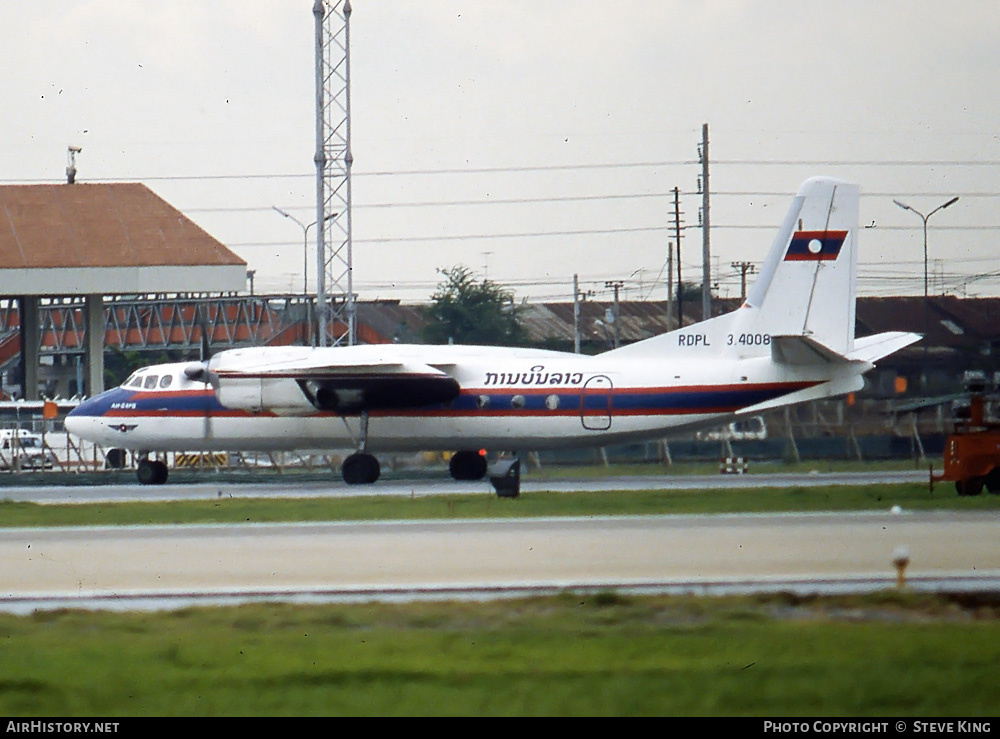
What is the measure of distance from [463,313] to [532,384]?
63.2 ft

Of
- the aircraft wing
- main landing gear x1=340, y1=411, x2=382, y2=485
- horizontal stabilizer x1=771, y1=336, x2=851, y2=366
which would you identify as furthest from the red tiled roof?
horizontal stabilizer x1=771, y1=336, x2=851, y2=366

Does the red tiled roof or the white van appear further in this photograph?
the red tiled roof

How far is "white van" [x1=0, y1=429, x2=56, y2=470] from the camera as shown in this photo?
160 ft

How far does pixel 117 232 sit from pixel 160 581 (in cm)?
3880

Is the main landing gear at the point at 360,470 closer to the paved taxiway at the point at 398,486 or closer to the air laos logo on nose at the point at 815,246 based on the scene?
the paved taxiway at the point at 398,486

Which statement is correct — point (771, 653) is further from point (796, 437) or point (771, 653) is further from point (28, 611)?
point (796, 437)

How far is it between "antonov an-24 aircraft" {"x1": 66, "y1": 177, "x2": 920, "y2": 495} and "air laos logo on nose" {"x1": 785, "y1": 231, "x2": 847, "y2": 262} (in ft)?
0.12

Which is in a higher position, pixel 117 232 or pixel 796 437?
pixel 117 232

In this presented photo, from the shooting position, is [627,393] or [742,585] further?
[627,393]

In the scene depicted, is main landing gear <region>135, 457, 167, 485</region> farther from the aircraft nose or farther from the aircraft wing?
the aircraft wing

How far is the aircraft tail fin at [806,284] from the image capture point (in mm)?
34594

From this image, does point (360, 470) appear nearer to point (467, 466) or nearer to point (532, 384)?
point (467, 466)

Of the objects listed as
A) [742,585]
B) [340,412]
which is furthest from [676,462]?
[742,585]

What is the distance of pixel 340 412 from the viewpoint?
3681 centimetres
